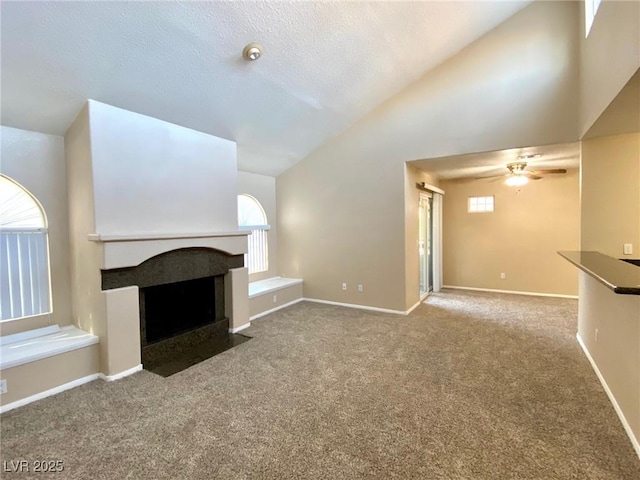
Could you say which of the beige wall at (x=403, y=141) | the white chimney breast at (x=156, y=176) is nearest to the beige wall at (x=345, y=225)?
the beige wall at (x=403, y=141)

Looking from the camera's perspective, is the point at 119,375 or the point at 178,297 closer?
the point at 119,375

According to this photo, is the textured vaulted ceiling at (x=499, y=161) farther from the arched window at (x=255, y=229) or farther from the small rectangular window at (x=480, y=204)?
the arched window at (x=255, y=229)

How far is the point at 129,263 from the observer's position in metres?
3.09

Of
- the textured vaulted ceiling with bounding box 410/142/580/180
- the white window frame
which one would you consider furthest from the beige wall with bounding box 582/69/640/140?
the white window frame

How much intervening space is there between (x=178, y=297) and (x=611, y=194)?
5.02 metres

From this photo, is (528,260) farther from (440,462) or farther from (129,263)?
(129,263)

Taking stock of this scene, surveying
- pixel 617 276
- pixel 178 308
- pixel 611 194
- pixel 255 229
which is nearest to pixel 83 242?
pixel 178 308

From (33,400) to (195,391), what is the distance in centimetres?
133

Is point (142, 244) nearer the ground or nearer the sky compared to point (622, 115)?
nearer the ground

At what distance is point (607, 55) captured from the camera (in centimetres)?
236

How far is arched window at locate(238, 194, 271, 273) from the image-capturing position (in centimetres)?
562

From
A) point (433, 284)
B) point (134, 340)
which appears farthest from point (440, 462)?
point (433, 284)

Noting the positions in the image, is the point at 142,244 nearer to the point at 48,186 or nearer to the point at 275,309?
the point at 48,186

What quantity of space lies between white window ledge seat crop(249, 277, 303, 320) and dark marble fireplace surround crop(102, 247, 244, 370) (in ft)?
2.25
